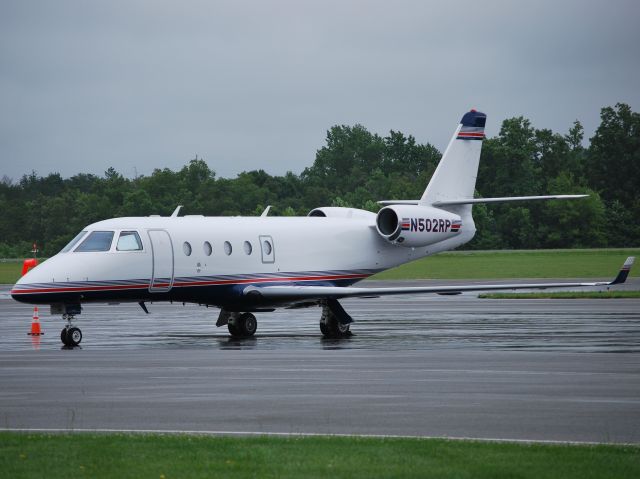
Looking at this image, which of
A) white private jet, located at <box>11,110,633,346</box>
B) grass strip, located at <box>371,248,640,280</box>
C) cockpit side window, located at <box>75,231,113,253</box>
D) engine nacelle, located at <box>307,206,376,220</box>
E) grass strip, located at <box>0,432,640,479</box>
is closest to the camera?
grass strip, located at <box>0,432,640,479</box>

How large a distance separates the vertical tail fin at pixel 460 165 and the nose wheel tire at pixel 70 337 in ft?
36.1

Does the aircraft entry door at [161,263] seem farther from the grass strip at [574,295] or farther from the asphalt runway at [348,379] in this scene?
the grass strip at [574,295]

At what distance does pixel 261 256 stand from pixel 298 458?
1796 centimetres

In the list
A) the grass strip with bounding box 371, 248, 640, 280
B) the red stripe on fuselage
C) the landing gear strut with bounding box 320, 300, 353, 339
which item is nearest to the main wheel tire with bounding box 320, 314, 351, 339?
the landing gear strut with bounding box 320, 300, 353, 339

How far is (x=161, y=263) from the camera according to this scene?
26016 mm

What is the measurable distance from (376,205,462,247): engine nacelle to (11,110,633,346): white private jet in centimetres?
3

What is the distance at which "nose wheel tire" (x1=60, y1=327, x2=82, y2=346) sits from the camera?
24500 mm

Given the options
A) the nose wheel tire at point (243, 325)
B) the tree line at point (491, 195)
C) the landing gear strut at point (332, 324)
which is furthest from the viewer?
the tree line at point (491, 195)

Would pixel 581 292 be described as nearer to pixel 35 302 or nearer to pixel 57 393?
pixel 35 302

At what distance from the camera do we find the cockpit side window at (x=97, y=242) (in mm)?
25344

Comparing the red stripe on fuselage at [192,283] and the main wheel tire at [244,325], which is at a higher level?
the red stripe on fuselage at [192,283]

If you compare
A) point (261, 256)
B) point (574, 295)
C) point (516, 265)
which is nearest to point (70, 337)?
point (261, 256)

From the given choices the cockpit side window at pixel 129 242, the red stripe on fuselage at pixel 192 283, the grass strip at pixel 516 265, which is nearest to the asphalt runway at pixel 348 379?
the red stripe on fuselage at pixel 192 283

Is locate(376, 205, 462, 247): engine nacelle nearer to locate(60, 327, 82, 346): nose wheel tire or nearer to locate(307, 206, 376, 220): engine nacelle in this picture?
locate(307, 206, 376, 220): engine nacelle
